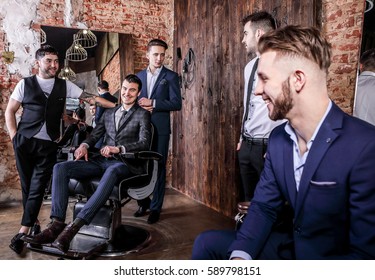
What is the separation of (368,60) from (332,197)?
1.19 meters

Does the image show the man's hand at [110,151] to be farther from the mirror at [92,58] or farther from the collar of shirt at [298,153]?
the mirror at [92,58]

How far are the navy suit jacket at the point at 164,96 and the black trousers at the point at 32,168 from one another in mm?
1077

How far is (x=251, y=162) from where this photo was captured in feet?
7.66

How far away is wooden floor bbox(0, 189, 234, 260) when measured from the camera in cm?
244

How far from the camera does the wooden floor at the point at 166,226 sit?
2440 mm

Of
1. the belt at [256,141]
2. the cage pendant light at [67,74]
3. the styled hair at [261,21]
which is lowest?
the belt at [256,141]

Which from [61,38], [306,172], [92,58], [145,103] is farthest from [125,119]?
[92,58]

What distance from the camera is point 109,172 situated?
242cm

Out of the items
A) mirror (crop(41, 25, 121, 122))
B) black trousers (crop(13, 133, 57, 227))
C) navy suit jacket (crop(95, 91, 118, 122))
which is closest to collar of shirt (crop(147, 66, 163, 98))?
navy suit jacket (crop(95, 91, 118, 122))

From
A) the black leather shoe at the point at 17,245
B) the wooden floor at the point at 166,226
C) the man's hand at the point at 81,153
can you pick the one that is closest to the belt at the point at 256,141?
the wooden floor at the point at 166,226

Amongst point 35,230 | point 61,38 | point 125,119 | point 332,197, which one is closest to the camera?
point 332,197

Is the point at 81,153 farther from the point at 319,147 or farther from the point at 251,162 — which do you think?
the point at 319,147
